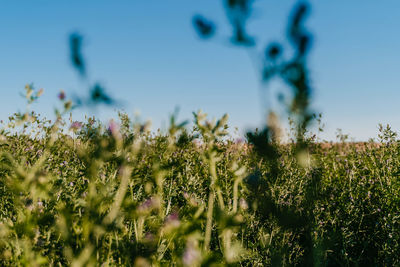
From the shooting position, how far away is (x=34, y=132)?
10.2ft

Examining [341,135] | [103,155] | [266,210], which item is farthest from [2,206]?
[341,135]

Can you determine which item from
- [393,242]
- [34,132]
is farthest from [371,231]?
[34,132]

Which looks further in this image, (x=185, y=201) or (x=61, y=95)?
(x=185, y=201)

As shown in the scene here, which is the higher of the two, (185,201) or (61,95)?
(185,201)

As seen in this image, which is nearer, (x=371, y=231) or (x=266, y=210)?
(x=266, y=210)

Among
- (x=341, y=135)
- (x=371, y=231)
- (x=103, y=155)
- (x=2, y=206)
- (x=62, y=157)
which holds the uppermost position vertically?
(x=341, y=135)

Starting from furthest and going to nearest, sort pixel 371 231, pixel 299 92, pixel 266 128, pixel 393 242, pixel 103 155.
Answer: pixel 371 231 < pixel 393 242 < pixel 103 155 < pixel 266 128 < pixel 299 92

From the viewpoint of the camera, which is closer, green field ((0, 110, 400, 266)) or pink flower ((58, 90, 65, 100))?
green field ((0, 110, 400, 266))

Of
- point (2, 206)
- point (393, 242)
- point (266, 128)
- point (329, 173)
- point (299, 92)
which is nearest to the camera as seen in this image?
point (299, 92)

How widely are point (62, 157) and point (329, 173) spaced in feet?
10.0

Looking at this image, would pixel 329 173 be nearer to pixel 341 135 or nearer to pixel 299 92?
pixel 341 135

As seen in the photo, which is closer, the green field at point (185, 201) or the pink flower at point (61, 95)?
the green field at point (185, 201)

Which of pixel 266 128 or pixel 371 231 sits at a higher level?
pixel 371 231

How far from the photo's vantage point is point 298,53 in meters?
0.68
